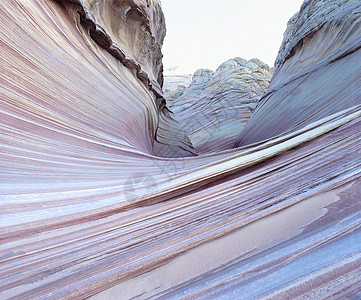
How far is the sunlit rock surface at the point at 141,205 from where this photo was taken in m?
0.80

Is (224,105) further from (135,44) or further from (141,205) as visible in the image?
(141,205)

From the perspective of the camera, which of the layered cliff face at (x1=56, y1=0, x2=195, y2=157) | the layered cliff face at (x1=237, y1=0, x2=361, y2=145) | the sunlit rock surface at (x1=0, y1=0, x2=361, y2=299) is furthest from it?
the layered cliff face at (x1=56, y1=0, x2=195, y2=157)

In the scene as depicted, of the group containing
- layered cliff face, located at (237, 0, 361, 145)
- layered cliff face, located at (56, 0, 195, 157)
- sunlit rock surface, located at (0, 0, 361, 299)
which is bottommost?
sunlit rock surface, located at (0, 0, 361, 299)

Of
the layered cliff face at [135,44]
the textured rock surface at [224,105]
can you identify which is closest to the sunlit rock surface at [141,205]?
the layered cliff face at [135,44]

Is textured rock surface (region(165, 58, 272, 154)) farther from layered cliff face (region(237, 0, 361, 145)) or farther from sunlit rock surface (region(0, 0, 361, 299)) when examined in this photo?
sunlit rock surface (region(0, 0, 361, 299))

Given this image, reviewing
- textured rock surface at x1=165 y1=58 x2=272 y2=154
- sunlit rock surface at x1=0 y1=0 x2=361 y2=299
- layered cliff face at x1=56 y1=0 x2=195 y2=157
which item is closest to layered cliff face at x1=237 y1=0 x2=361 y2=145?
sunlit rock surface at x1=0 y1=0 x2=361 y2=299

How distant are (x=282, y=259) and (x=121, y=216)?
777mm

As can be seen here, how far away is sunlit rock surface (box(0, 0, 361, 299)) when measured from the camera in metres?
0.80

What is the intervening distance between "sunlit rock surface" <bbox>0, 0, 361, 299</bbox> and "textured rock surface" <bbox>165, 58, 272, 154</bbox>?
3.70 m

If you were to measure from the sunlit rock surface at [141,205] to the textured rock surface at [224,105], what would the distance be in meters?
3.70

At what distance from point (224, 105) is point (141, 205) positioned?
21.8ft

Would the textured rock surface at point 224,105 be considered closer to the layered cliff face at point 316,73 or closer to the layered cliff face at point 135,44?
the layered cliff face at point 135,44

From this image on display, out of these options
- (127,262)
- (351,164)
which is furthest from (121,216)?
(351,164)

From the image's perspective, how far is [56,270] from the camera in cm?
88
